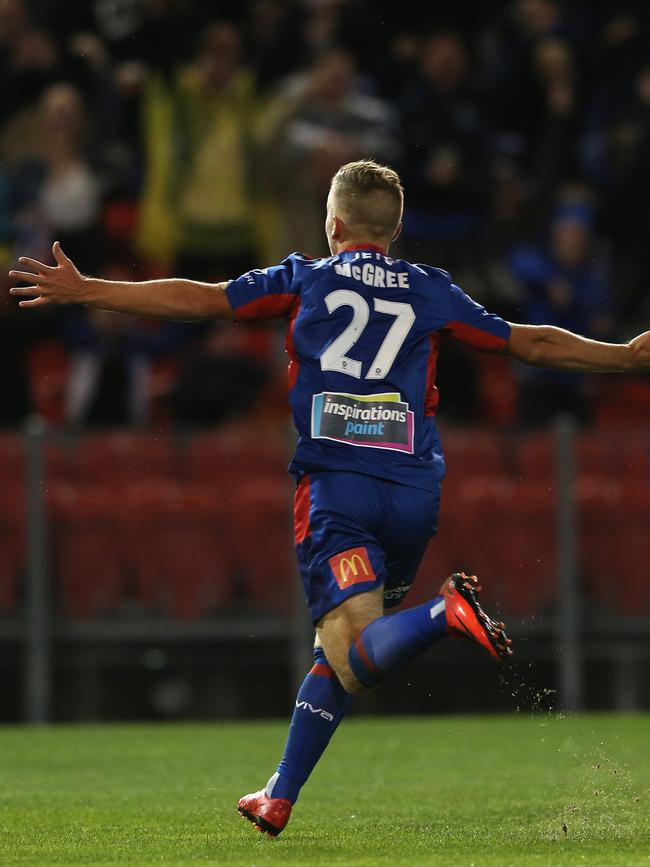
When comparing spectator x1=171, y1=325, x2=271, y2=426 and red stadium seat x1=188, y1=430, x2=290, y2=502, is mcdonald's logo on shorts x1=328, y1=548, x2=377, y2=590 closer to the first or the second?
red stadium seat x1=188, y1=430, x2=290, y2=502

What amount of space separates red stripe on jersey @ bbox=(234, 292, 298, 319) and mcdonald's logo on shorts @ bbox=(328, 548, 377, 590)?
0.77 metres

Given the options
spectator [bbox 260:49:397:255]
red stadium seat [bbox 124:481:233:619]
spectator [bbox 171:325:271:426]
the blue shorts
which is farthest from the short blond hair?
spectator [bbox 260:49:397:255]

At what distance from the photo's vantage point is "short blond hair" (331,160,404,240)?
5.61 m

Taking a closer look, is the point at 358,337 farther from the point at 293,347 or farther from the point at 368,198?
the point at 368,198

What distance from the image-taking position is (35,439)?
437 inches

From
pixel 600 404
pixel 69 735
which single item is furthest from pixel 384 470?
pixel 600 404

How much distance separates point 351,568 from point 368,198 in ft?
3.66

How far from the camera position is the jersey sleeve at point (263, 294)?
5.58 metres

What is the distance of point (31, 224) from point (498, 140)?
3613 mm

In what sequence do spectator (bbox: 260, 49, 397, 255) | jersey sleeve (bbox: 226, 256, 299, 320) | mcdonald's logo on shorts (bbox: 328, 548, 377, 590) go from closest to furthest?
1. mcdonald's logo on shorts (bbox: 328, 548, 377, 590)
2. jersey sleeve (bbox: 226, 256, 299, 320)
3. spectator (bbox: 260, 49, 397, 255)

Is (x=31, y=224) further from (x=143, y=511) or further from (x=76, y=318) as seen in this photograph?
(x=143, y=511)

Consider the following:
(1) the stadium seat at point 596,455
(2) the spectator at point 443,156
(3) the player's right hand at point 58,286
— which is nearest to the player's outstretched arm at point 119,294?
(3) the player's right hand at point 58,286

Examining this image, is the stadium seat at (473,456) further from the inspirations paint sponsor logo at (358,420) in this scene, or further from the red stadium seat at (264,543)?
the inspirations paint sponsor logo at (358,420)

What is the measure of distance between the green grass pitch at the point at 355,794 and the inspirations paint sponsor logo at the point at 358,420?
117 centimetres
